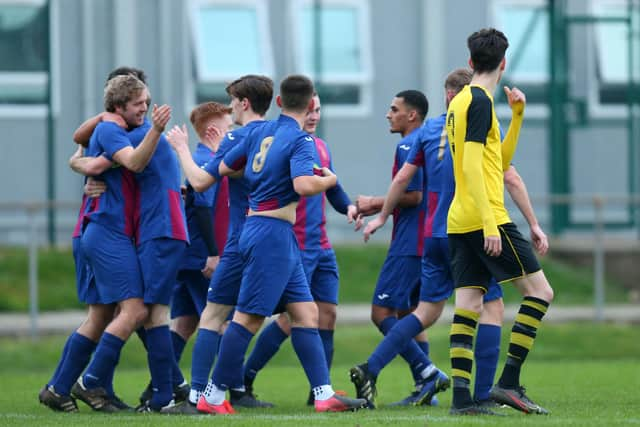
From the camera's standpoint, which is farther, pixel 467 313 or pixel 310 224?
pixel 310 224

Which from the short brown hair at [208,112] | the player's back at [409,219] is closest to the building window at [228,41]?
the short brown hair at [208,112]

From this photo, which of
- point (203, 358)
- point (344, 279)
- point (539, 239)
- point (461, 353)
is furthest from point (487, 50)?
point (344, 279)

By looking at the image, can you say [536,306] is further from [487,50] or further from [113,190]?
[113,190]

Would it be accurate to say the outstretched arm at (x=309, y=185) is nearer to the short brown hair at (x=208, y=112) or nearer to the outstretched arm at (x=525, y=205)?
the outstretched arm at (x=525, y=205)

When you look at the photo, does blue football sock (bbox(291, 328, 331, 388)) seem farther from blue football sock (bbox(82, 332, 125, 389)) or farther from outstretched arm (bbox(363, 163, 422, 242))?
blue football sock (bbox(82, 332, 125, 389))

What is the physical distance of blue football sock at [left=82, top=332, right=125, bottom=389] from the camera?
875cm

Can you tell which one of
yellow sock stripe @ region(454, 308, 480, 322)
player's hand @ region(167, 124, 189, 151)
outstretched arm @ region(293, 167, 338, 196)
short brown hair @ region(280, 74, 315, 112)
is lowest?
yellow sock stripe @ region(454, 308, 480, 322)

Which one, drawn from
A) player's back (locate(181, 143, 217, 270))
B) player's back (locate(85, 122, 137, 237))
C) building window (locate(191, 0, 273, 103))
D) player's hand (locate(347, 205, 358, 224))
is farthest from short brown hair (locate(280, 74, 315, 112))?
building window (locate(191, 0, 273, 103))

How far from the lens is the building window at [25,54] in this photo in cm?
1709

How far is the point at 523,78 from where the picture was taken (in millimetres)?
18469

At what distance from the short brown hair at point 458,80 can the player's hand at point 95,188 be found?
222 cm

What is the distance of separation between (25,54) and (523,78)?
6.28 metres

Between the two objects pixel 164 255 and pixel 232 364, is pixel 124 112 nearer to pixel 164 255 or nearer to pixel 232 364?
pixel 164 255

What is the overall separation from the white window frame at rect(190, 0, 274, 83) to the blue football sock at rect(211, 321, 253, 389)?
9725 mm
